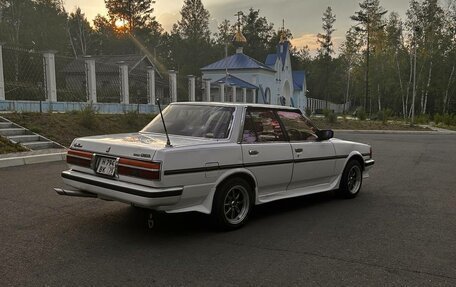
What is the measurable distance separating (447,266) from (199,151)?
2797mm

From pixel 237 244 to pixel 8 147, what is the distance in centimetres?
874

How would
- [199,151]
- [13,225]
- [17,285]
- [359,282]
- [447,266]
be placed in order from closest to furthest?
[17,285], [359,282], [447,266], [199,151], [13,225]

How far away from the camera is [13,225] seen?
5.31 m

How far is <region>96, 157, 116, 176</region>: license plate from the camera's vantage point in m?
4.98

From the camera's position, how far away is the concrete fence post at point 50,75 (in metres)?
16.5

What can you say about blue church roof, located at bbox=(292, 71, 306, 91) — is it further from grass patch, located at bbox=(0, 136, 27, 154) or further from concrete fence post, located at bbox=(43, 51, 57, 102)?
grass patch, located at bbox=(0, 136, 27, 154)

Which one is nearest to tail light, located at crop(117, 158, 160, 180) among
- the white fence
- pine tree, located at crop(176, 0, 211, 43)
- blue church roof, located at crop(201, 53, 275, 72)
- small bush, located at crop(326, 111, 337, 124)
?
the white fence

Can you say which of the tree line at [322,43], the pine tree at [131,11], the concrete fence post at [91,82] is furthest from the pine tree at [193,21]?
the concrete fence post at [91,82]

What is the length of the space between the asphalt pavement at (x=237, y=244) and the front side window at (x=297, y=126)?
109 cm

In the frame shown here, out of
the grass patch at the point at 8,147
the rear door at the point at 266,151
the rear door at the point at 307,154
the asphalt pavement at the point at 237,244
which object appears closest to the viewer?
the asphalt pavement at the point at 237,244

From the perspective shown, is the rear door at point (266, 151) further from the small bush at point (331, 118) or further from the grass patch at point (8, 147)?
the small bush at point (331, 118)

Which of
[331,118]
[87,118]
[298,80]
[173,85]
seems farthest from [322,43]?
[87,118]

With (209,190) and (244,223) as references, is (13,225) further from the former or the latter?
(244,223)

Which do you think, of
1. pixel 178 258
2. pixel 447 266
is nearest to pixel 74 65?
pixel 178 258
